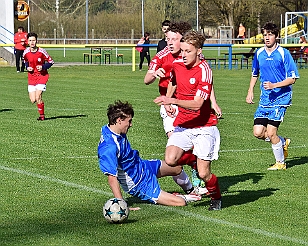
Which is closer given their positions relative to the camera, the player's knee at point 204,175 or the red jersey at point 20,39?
the player's knee at point 204,175

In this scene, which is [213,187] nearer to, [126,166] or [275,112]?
[126,166]

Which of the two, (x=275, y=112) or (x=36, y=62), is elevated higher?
(x=36, y=62)

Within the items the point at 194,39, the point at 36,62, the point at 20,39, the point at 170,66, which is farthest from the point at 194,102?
the point at 20,39

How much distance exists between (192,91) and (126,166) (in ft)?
3.38

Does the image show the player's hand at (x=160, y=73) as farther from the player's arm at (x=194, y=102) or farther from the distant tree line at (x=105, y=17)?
the distant tree line at (x=105, y=17)

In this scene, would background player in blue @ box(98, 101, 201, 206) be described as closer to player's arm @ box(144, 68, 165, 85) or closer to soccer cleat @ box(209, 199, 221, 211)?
soccer cleat @ box(209, 199, 221, 211)

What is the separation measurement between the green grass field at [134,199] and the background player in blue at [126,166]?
0.52ft

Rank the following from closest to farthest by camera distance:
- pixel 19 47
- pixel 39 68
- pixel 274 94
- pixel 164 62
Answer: pixel 164 62 < pixel 274 94 < pixel 39 68 < pixel 19 47

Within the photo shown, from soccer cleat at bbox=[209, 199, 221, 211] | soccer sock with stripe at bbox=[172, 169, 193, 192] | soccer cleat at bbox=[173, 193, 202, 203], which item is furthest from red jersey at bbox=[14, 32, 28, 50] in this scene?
soccer cleat at bbox=[209, 199, 221, 211]

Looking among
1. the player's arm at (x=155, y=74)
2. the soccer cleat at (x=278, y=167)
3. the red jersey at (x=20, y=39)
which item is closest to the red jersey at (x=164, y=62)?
the player's arm at (x=155, y=74)

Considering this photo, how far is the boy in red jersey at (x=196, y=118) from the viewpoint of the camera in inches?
305

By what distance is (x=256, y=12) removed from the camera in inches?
2960

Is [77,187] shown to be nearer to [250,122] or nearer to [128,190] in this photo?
[128,190]

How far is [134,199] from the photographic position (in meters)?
8.60
